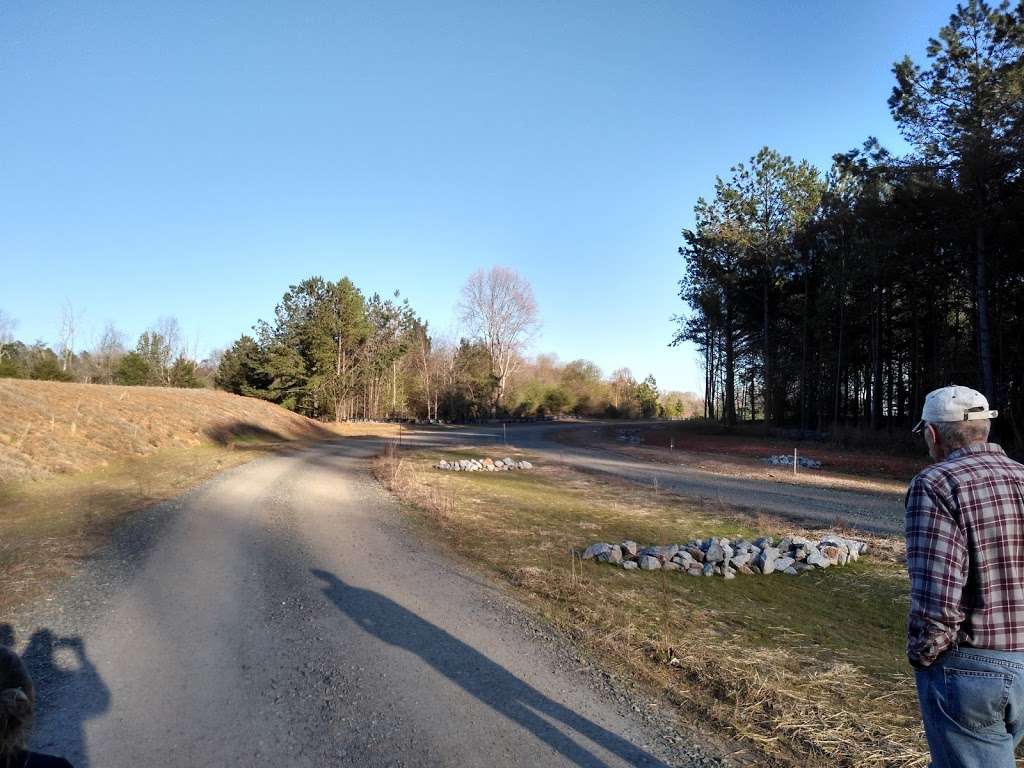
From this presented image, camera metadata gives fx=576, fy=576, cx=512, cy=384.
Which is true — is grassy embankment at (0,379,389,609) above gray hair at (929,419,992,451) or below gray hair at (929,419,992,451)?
below

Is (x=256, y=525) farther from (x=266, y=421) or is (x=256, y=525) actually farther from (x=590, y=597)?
(x=266, y=421)

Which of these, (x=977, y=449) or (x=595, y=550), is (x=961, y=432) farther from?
(x=595, y=550)

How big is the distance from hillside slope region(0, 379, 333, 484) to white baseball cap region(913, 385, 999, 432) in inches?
651

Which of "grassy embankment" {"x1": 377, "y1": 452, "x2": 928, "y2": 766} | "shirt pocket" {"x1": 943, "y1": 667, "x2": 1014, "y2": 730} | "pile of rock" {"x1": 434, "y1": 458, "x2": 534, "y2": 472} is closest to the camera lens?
"shirt pocket" {"x1": 943, "y1": 667, "x2": 1014, "y2": 730}

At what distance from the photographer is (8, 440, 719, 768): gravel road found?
335 centimetres

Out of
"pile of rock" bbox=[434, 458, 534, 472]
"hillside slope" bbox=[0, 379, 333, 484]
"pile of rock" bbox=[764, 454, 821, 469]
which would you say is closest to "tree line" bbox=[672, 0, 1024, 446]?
"pile of rock" bbox=[764, 454, 821, 469]

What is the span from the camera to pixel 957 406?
2.30m

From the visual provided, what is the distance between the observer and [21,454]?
14625mm

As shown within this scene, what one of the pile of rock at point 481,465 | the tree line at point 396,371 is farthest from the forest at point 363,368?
the pile of rock at point 481,465

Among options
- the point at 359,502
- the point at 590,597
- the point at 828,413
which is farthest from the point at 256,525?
the point at 828,413

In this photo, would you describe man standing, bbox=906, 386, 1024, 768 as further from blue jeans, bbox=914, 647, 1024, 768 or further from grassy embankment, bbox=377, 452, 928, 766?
grassy embankment, bbox=377, 452, 928, 766

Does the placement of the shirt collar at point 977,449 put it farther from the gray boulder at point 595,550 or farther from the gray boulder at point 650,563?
the gray boulder at point 595,550

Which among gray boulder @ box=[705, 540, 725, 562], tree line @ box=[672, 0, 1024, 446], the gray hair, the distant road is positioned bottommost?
the distant road

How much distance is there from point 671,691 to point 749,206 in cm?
3851
